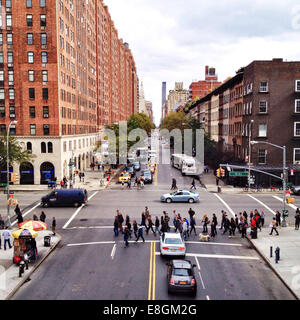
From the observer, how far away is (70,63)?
60.9 meters

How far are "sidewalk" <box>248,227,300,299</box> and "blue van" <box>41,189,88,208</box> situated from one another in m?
18.5

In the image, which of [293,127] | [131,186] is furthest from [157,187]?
[293,127]

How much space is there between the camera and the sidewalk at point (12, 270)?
16.6m

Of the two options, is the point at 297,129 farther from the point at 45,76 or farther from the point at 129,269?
the point at 129,269

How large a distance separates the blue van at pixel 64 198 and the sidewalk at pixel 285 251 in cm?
1846

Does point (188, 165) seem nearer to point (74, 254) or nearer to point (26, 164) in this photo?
point (26, 164)

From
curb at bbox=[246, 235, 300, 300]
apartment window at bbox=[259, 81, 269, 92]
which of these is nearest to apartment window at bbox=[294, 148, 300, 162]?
apartment window at bbox=[259, 81, 269, 92]

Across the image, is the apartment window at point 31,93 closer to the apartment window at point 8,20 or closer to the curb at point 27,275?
the apartment window at point 8,20

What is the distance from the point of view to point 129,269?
19.3 meters

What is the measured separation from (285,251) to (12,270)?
663 inches

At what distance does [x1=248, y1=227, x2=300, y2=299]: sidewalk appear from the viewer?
18.2 meters

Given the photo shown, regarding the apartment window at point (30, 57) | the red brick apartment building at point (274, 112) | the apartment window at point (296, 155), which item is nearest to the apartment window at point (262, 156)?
the red brick apartment building at point (274, 112)

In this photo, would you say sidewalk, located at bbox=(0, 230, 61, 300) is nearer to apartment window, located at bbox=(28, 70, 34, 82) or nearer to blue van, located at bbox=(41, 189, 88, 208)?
blue van, located at bbox=(41, 189, 88, 208)
